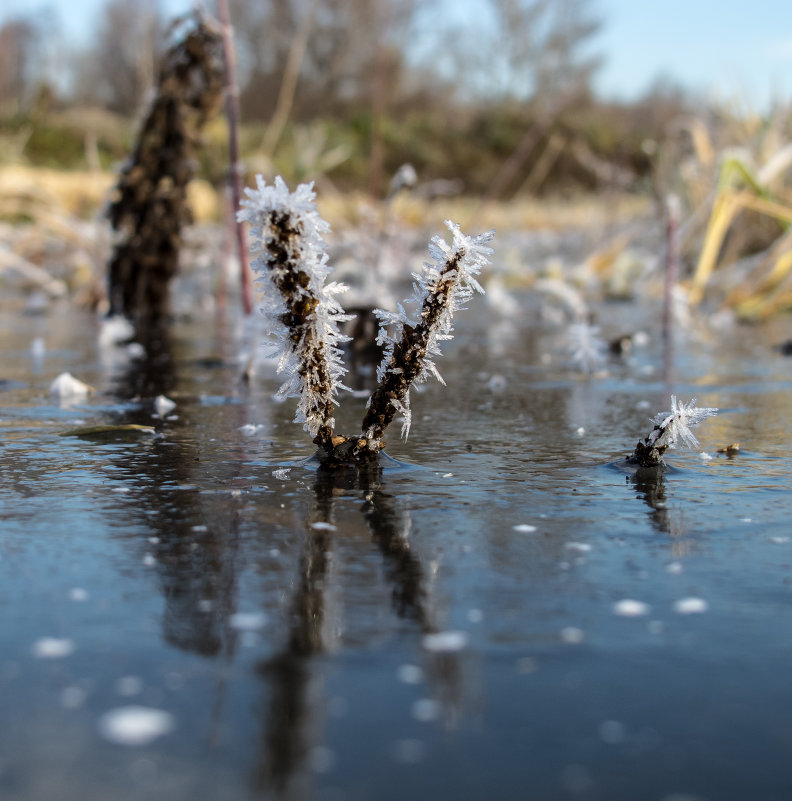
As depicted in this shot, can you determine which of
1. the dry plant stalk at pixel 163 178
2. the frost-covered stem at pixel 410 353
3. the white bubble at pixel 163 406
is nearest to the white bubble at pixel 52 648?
the frost-covered stem at pixel 410 353

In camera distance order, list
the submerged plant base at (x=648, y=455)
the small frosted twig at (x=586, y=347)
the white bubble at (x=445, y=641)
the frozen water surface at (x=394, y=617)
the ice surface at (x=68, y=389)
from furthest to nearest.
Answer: the small frosted twig at (x=586, y=347), the ice surface at (x=68, y=389), the submerged plant base at (x=648, y=455), the white bubble at (x=445, y=641), the frozen water surface at (x=394, y=617)

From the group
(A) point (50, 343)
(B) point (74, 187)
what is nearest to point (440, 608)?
(A) point (50, 343)

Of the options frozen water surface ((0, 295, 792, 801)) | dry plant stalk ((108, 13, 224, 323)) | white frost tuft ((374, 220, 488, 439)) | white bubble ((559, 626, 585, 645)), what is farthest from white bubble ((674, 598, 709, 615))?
dry plant stalk ((108, 13, 224, 323))

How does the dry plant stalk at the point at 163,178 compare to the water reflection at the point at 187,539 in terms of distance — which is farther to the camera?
the dry plant stalk at the point at 163,178

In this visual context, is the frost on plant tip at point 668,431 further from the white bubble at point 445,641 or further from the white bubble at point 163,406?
the white bubble at point 163,406

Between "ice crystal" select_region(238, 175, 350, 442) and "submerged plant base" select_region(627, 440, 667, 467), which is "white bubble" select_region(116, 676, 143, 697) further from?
"submerged plant base" select_region(627, 440, 667, 467)
